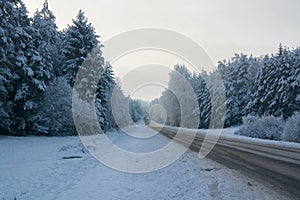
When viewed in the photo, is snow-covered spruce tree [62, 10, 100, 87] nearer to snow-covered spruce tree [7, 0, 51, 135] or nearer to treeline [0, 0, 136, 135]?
treeline [0, 0, 136, 135]

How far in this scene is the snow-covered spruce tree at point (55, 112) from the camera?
2888 centimetres

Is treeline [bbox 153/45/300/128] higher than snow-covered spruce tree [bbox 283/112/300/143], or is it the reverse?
treeline [bbox 153/45/300/128]

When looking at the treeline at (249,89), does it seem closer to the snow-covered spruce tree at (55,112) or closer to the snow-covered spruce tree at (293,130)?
the snow-covered spruce tree at (293,130)

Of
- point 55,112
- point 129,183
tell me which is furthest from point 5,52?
point 129,183

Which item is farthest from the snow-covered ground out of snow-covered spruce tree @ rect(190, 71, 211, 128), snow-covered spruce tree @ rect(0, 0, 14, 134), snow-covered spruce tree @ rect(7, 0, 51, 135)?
snow-covered spruce tree @ rect(190, 71, 211, 128)

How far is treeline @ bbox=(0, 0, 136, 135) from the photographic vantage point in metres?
24.8

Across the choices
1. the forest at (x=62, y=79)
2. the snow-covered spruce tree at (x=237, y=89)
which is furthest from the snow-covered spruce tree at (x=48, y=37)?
the snow-covered spruce tree at (x=237, y=89)

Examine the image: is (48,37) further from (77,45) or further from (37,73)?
(37,73)

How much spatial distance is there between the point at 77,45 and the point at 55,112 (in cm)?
1128

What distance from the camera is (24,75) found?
92.3ft

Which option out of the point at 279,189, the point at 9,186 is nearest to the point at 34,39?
the point at 9,186

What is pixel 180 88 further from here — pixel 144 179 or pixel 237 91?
pixel 144 179

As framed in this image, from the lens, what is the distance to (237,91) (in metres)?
57.4

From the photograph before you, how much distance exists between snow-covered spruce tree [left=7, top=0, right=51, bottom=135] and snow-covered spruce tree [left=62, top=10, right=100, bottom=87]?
470 centimetres
